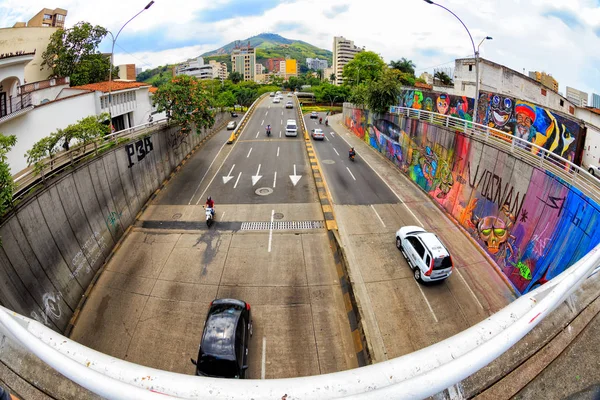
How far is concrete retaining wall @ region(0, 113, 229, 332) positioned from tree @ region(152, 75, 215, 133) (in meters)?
5.84

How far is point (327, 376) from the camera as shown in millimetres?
2852

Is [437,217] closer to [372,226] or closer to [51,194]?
[372,226]

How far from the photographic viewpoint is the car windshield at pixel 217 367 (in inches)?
358

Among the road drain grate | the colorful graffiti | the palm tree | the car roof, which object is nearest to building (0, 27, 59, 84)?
the road drain grate

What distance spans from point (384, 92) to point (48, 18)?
59.0 metres

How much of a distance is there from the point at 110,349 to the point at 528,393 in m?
11.6

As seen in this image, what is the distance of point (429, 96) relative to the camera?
2716 cm

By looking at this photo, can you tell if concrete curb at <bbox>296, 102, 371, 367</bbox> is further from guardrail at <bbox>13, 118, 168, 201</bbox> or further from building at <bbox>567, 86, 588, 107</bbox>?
building at <bbox>567, 86, 588, 107</bbox>

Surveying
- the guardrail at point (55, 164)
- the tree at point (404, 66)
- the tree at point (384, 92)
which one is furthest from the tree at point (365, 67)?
the guardrail at point (55, 164)

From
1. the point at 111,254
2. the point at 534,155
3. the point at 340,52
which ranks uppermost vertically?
the point at 340,52

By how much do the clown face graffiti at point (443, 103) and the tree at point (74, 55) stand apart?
40.6 m

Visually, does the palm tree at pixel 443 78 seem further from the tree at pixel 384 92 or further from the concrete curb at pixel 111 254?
the concrete curb at pixel 111 254

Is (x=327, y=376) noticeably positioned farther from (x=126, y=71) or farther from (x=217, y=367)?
(x=126, y=71)

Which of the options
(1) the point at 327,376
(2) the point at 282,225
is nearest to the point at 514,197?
(2) the point at 282,225
